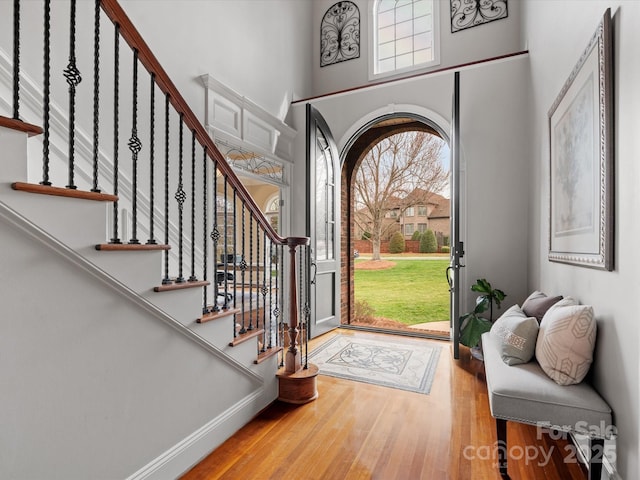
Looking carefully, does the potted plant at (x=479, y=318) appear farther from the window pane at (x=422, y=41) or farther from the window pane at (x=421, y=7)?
the window pane at (x=421, y=7)

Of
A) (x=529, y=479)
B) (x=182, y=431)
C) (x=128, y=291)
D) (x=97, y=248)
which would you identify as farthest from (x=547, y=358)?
(x=97, y=248)

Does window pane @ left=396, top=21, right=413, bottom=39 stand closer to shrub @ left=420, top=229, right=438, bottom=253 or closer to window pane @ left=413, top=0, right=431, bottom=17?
window pane @ left=413, top=0, right=431, bottom=17

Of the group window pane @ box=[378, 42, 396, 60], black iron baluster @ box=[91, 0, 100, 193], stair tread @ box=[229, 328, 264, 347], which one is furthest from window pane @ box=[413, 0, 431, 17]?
stair tread @ box=[229, 328, 264, 347]

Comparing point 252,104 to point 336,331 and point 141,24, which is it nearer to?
point 141,24

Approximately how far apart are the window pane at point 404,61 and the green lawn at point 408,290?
362 centimetres

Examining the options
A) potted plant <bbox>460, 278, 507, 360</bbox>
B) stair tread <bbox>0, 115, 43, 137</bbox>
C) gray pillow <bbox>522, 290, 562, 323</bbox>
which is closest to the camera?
stair tread <bbox>0, 115, 43, 137</bbox>

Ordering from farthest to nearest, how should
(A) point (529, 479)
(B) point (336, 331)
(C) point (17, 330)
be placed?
1. (B) point (336, 331)
2. (A) point (529, 479)
3. (C) point (17, 330)

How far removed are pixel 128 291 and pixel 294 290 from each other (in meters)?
1.20

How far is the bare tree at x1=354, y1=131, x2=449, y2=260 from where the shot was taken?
260 inches

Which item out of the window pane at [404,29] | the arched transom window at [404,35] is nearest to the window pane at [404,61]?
the arched transom window at [404,35]

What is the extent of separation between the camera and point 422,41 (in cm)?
474

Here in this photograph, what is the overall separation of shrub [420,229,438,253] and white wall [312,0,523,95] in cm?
322

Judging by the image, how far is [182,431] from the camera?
5.79 ft

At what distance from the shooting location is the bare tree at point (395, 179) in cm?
660
